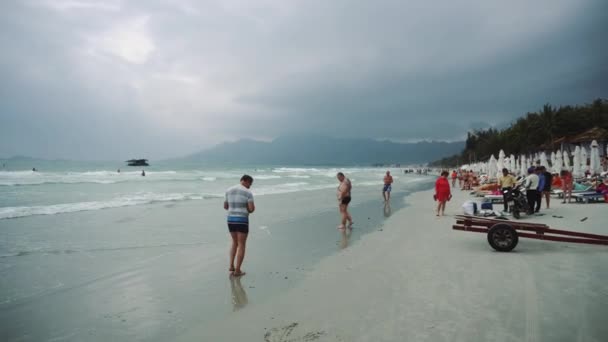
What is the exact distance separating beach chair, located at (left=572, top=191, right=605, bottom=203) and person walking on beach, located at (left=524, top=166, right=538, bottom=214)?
3.75m

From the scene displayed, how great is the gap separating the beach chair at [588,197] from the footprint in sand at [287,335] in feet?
49.0

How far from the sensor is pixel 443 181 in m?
12.3

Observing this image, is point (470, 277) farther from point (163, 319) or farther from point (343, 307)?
point (163, 319)

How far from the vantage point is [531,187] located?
37.1 feet

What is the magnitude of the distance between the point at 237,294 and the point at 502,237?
18.3 ft

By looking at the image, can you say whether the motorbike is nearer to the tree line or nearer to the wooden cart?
the wooden cart

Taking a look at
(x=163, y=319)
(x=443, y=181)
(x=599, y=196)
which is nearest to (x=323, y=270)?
(x=163, y=319)

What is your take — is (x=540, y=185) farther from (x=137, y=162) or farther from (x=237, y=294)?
(x=137, y=162)

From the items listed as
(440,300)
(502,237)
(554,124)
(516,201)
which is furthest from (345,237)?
(554,124)

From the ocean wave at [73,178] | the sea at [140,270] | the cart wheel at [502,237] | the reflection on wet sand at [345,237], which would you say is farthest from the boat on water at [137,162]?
the cart wheel at [502,237]

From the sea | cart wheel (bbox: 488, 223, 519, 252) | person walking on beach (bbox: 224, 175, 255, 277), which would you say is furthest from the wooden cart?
person walking on beach (bbox: 224, 175, 255, 277)

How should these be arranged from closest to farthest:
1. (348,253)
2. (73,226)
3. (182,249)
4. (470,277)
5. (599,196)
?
(470,277) → (348,253) → (182,249) → (73,226) → (599,196)

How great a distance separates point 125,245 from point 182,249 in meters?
1.87

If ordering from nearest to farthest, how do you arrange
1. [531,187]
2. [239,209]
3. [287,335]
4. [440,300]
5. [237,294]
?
[287,335] → [440,300] → [237,294] → [239,209] → [531,187]
